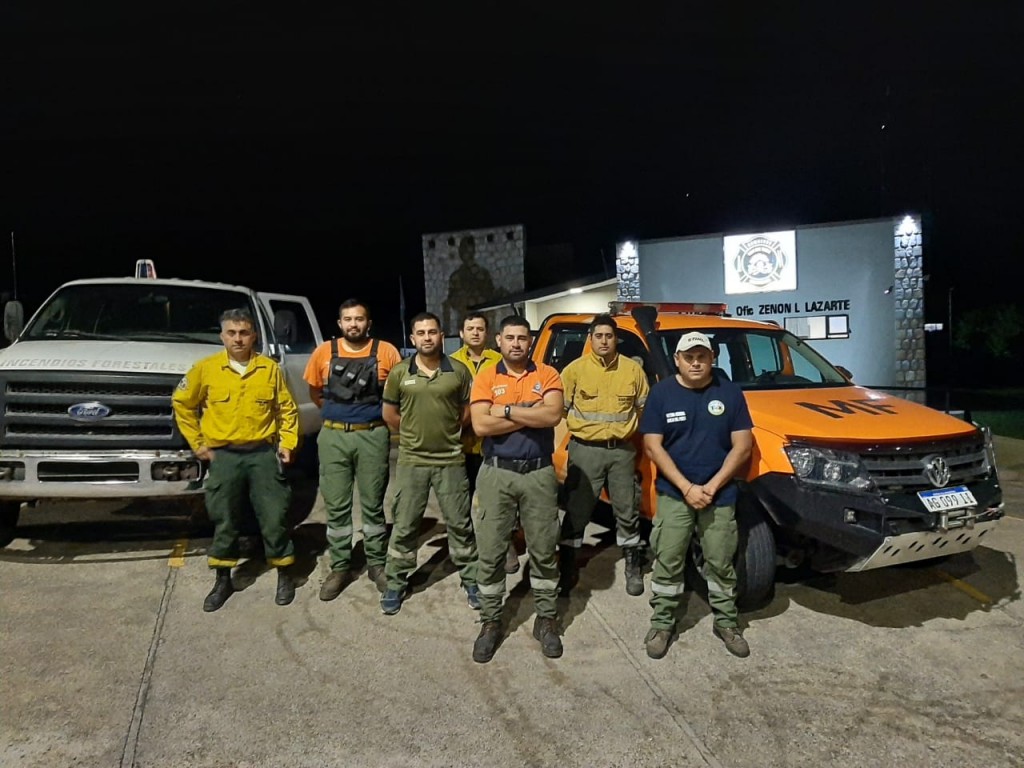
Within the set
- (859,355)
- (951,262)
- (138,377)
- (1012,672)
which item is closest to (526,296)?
(859,355)

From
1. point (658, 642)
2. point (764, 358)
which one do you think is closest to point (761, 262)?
point (764, 358)

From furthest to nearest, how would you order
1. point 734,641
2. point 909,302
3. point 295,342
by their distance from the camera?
1. point 909,302
2. point 295,342
3. point 734,641

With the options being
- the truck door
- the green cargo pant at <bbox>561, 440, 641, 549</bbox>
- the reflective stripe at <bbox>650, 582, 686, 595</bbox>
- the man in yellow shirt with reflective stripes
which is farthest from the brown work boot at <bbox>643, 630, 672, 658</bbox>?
the truck door

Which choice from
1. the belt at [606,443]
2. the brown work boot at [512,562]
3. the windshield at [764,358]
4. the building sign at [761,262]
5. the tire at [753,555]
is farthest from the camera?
the building sign at [761,262]

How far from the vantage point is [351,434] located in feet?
14.5

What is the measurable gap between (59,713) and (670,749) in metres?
2.63

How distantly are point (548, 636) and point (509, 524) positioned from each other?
614mm

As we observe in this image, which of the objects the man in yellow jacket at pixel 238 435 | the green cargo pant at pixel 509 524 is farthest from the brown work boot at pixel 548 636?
the man in yellow jacket at pixel 238 435

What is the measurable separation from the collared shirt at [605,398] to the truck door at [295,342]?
232 centimetres

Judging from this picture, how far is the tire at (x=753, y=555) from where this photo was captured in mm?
4027

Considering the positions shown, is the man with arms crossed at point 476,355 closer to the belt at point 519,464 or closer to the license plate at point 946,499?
the belt at point 519,464

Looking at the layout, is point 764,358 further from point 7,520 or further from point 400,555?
point 7,520

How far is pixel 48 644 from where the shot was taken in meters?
3.89

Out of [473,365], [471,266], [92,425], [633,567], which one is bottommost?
[633,567]
